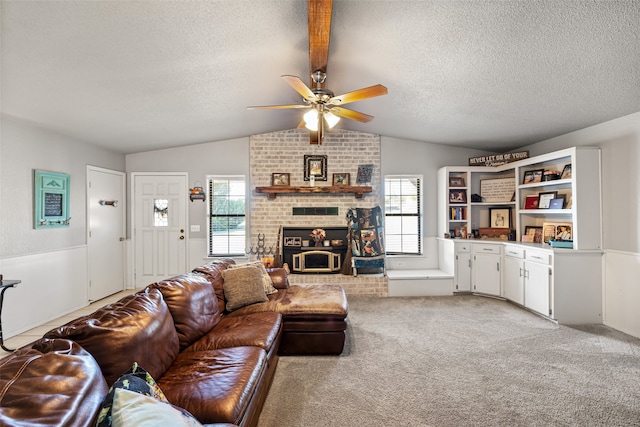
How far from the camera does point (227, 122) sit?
14.8 ft

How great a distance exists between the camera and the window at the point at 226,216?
18.1ft

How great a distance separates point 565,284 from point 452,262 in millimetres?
1557

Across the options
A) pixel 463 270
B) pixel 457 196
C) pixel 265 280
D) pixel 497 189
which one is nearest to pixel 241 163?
pixel 265 280

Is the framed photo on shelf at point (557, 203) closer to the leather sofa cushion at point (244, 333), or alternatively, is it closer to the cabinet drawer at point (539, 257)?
the cabinet drawer at point (539, 257)

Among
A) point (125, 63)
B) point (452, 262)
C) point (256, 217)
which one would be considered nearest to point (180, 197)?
point (256, 217)

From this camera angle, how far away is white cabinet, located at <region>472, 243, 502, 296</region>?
4.67 metres

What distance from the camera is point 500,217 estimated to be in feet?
17.1

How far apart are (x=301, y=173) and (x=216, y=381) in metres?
4.20

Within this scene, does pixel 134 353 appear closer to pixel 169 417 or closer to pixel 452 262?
pixel 169 417

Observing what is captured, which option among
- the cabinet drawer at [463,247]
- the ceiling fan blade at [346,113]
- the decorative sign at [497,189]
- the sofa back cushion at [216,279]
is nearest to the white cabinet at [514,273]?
the cabinet drawer at [463,247]

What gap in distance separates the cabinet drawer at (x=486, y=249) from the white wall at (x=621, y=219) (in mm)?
1260

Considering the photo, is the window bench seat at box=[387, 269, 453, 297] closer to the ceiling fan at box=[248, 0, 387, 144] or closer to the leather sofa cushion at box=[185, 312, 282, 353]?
the leather sofa cushion at box=[185, 312, 282, 353]

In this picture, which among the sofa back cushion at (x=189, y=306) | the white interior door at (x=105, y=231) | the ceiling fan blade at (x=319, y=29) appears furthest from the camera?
the white interior door at (x=105, y=231)

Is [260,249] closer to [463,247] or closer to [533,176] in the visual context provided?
[463,247]
